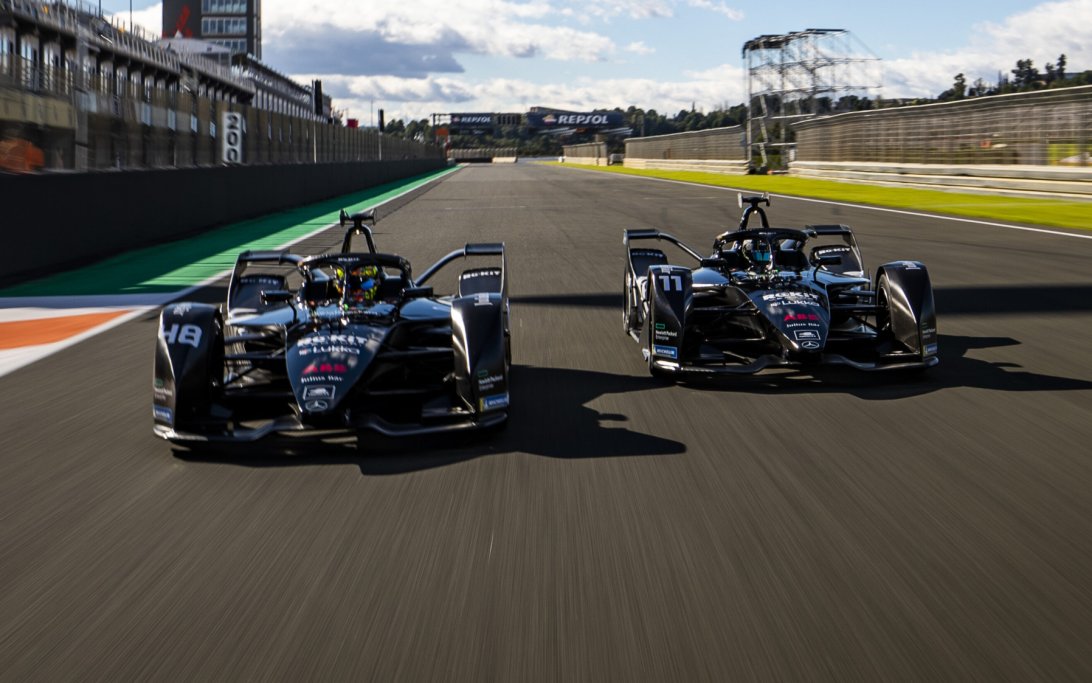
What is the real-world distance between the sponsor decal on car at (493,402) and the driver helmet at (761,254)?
3.10 meters

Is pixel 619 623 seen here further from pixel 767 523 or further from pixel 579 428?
pixel 579 428

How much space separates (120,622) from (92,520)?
4.11 ft

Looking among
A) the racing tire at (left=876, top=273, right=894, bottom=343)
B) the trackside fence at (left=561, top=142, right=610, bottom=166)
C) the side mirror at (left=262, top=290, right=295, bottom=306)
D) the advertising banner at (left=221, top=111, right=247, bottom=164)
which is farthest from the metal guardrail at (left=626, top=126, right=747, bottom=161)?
the side mirror at (left=262, top=290, right=295, bottom=306)

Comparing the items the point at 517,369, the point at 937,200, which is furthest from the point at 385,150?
the point at 517,369

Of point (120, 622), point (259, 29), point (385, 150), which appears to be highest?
point (259, 29)

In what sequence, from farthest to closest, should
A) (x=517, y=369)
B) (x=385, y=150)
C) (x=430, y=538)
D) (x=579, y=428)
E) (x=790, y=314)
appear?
(x=385, y=150) < (x=517, y=369) < (x=790, y=314) < (x=579, y=428) < (x=430, y=538)

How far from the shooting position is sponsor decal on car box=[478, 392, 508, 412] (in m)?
6.15

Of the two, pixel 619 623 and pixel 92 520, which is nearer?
pixel 619 623

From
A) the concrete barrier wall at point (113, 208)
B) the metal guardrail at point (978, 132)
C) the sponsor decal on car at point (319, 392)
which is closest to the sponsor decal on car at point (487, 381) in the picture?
the sponsor decal on car at point (319, 392)

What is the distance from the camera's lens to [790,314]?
7.55 m

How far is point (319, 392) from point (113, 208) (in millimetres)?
13721

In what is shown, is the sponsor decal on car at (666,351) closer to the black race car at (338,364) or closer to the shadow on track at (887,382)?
the shadow on track at (887,382)

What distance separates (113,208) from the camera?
720 inches

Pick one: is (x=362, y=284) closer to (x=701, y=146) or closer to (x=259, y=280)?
(x=259, y=280)
